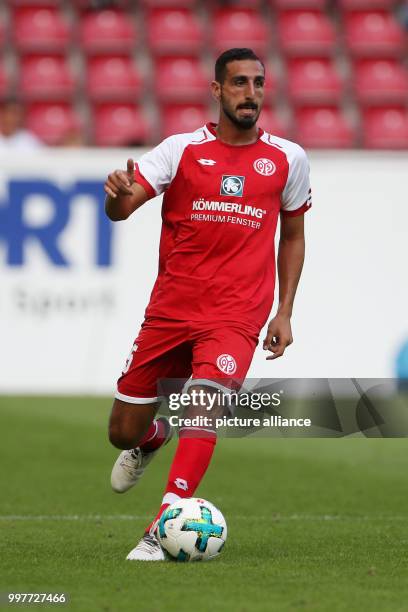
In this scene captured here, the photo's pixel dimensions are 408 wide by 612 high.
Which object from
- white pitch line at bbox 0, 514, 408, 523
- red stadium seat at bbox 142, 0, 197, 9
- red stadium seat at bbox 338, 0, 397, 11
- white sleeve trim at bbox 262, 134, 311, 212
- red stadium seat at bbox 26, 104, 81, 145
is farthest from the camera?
red stadium seat at bbox 338, 0, 397, 11

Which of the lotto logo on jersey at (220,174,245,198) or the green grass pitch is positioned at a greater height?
the lotto logo on jersey at (220,174,245,198)

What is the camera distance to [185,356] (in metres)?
6.23

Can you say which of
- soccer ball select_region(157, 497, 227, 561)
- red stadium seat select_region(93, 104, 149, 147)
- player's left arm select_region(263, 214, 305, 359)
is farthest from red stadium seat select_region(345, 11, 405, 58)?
soccer ball select_region(157, 497, 227, 561)

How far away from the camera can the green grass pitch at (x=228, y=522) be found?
4.81 metres

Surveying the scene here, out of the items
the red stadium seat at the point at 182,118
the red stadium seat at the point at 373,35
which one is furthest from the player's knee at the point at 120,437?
the red stadium seat at the point at 373,35

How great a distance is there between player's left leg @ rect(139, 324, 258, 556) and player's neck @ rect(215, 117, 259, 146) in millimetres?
869

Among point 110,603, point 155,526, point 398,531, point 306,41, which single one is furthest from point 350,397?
point 306,41

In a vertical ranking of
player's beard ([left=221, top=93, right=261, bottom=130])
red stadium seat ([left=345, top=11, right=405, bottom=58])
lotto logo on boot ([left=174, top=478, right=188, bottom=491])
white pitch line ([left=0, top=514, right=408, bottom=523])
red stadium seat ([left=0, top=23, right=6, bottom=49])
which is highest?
player's beard ([left=221, top=93, right=261, bottom=130])

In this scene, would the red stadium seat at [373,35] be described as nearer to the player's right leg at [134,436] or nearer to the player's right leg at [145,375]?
the player's right leg at [134,436]

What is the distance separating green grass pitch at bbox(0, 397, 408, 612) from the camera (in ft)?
15.8

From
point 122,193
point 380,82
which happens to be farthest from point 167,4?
point 122,193

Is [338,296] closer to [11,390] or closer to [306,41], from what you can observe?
[11,390]

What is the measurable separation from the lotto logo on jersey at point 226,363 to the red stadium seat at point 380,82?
42.4ft

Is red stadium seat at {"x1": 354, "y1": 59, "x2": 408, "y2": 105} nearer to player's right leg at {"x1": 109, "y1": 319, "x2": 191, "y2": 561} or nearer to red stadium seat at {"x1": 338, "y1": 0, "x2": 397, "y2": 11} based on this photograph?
red stadium seat at {"x1": 338, "y1": 0, "x2": 397, "y2": 11}
